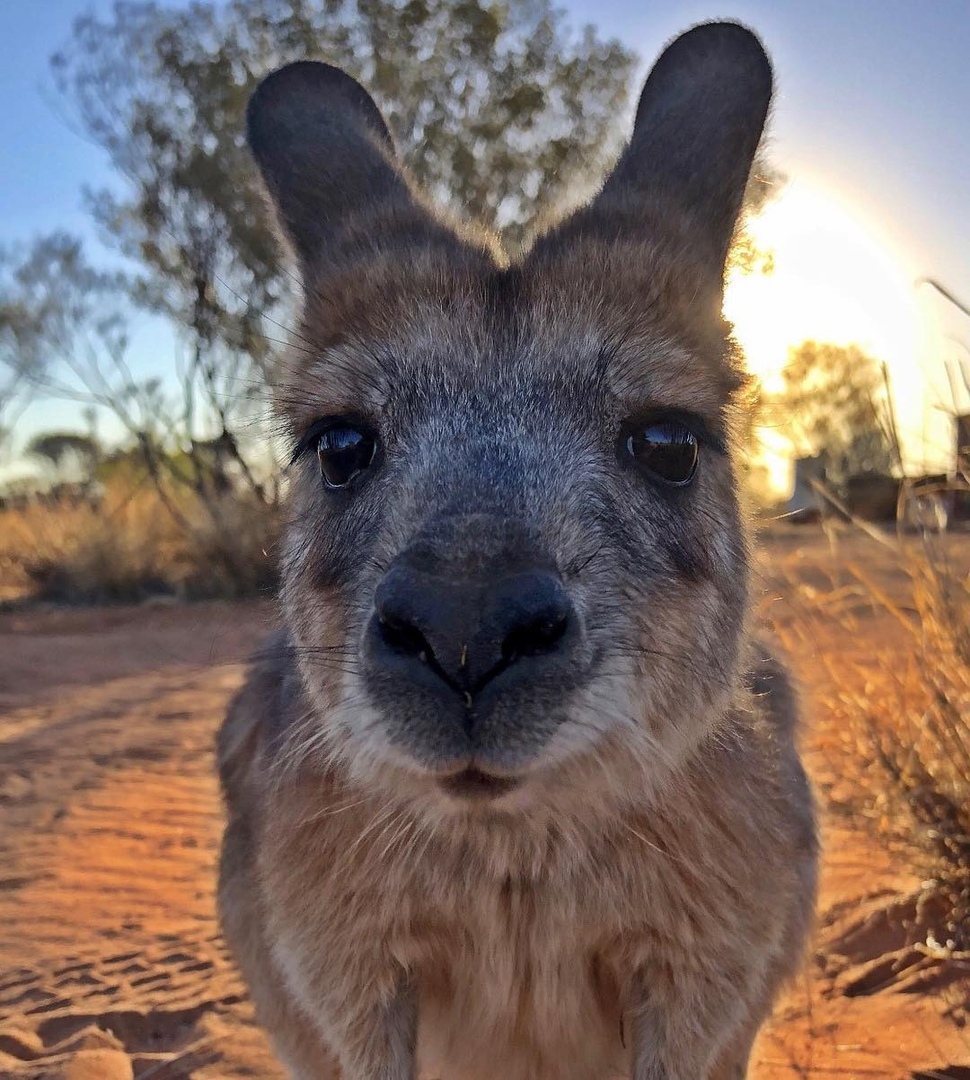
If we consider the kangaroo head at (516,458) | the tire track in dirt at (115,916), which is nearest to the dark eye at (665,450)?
the kangaroo head at (516,458)

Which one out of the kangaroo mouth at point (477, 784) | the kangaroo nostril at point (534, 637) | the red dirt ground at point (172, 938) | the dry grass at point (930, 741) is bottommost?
the red dirt ground at point (172, 938)

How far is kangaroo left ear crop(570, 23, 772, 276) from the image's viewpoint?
2352mm

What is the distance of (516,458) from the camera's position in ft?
5.91

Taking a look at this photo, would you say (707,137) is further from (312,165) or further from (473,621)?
(473,621)

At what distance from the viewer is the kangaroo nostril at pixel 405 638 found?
4.67ft

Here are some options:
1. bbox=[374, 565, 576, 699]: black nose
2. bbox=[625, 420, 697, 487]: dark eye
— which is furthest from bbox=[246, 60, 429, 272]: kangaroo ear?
bbox=[374, 565, 576, 699]: black nose

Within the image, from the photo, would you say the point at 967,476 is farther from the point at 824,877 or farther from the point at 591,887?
the point at 591,887

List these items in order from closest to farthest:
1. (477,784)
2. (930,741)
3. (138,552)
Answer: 1. (477,784)
2. (930,741)
3. (138,552)

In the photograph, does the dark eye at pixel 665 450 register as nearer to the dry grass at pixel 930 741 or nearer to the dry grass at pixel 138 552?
the dry grass at pixel 930 741

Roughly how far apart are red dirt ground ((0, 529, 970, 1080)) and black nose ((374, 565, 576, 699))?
1.34m

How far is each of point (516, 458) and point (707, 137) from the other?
119 centimetres

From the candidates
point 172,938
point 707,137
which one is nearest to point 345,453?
point 707,137

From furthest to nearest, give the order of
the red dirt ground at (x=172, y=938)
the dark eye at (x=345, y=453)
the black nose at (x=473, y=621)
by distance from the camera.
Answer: the red dirt ground at (x=172, y=938)
the dark eye at (x=345, y=453)
the black nose at (x=473, y=621)

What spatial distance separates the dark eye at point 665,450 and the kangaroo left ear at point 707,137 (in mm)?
538
